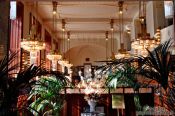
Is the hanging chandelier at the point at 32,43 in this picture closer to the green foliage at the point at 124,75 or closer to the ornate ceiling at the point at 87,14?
the green foliage at the point at 124,75

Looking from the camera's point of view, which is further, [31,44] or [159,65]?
[31,44]

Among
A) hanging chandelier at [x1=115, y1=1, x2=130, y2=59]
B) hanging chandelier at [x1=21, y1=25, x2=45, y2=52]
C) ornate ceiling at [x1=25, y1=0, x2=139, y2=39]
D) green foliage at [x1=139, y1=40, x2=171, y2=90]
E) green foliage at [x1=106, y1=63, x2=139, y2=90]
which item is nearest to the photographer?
green foliage at [x1=139, y1=40, x2=171, y2=90]

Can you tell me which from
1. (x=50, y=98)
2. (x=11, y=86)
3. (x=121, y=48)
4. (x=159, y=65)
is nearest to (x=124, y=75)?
(x=159, y=65)

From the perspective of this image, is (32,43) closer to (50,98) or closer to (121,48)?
(50,98)

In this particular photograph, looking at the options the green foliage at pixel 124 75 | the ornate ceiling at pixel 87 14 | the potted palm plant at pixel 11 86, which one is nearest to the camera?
the potted palm plant at pixel 11 86

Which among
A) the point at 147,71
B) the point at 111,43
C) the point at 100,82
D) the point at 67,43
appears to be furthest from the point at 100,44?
the point at 147,71

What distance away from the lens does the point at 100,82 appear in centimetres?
755

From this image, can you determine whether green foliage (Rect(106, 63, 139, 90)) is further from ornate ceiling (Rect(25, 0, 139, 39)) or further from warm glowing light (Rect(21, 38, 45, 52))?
ornate ceiling (Rect(25, 0, 139, 39))

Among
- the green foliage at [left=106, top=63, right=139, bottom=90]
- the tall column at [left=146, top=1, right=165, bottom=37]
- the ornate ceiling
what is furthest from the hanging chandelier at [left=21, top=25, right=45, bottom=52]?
the tall column at [left=146, top=1, right=165, bottom=37]

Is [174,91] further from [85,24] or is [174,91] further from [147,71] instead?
[85,24]

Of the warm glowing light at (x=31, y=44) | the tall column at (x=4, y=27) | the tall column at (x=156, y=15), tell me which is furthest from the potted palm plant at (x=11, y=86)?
the tall column at (x=156, y=15)

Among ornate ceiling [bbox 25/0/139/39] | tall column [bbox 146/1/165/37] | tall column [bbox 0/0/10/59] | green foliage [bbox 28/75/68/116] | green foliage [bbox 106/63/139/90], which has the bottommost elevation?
green foliage [bbox 28/75/68/116]

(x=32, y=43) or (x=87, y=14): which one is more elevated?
(x=87, y=14)

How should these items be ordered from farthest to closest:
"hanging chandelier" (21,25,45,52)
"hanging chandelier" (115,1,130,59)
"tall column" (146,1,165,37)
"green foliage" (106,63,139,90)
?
1. "tall column" (146,1,165,37)
2. "hanging chandelier" (115,1,130,59)
3. "hanging chandelier" (21,25,45,52)
4. "green foliage" (106,63,139,90)
